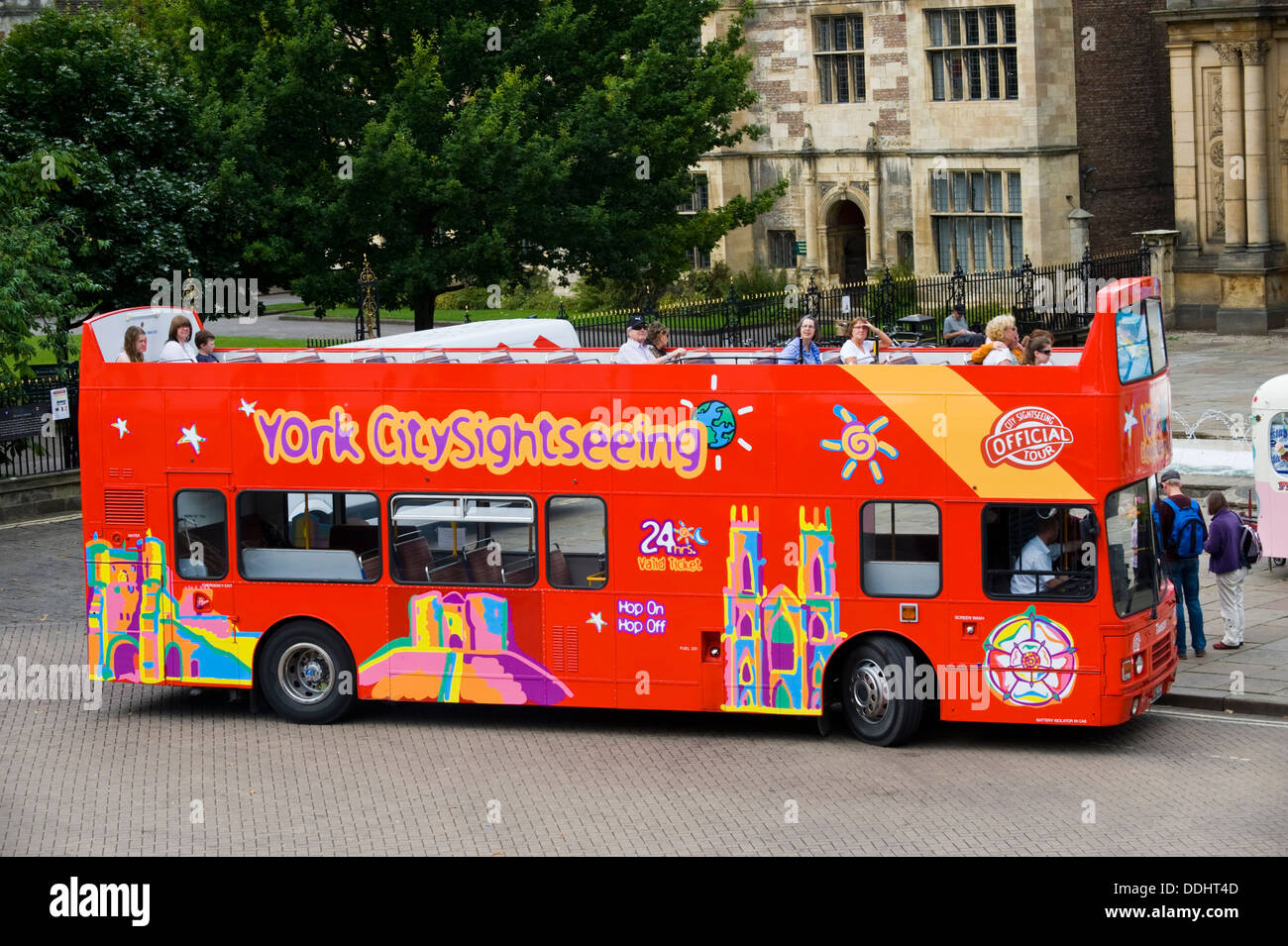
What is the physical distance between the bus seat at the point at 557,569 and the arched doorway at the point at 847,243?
104ft

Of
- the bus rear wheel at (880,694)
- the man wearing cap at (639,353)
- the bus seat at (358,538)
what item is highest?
the man wearing cap at (639,353)

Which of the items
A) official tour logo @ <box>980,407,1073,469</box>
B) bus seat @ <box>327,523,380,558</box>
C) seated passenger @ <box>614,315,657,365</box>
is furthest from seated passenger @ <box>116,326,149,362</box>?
official tour logo @ <box>980,407,1073,469</box>

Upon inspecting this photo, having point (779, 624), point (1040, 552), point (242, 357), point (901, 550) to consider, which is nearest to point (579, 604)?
point (779, 624)

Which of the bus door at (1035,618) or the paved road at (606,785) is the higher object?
the bus door at (1035,618)

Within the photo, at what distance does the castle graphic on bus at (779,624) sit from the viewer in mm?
15297

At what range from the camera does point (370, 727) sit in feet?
54.5

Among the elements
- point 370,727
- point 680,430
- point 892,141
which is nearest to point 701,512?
point 680,430

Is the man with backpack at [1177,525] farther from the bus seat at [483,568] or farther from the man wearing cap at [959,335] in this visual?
the bus seat at [483,568]

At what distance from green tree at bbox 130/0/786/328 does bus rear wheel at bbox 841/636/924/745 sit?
16.5m

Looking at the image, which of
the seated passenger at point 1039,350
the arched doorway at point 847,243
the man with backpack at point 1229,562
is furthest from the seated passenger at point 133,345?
the arched doorway at point 847,243

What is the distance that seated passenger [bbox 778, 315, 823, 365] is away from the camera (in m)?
16.1

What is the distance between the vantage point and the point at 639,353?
17.1 metres

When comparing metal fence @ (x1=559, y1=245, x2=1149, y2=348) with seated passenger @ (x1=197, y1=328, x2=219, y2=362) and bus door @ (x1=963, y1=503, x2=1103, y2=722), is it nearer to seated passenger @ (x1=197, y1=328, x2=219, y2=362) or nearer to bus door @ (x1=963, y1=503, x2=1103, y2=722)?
seated passenger @ (x1=197, y1=328, x2=219, y2=362)

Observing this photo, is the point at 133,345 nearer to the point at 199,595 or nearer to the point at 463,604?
the point at 199,595
